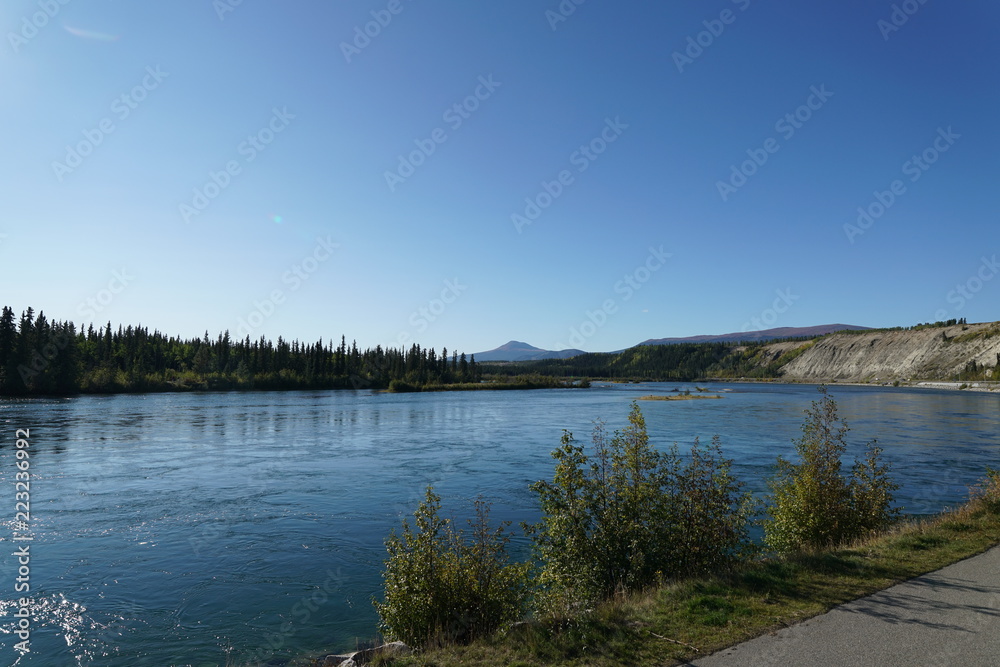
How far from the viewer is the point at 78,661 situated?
31.7ft

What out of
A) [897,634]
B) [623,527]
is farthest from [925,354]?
[897,634]

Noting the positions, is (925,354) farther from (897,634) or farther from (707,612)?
(707,612)

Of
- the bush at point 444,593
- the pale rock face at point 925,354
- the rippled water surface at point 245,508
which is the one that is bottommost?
the rippled water surface at point 245,508

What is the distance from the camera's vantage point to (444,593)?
838 centimetres

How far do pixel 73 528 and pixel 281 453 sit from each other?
1574cm

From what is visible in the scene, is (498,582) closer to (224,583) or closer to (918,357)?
(224,583)

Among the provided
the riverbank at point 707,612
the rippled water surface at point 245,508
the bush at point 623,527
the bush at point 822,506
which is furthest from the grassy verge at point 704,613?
the rippled water surface at point 245,508

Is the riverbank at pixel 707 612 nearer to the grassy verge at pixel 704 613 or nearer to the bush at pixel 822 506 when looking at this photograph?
the grassy verge at pixel 704 613

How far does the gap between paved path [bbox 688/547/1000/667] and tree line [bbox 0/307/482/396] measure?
91856 millimetres

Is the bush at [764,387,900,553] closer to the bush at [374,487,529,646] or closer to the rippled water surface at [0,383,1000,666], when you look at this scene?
the rippled water surface at [0,383,1000,666]

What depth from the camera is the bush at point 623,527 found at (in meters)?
9.25

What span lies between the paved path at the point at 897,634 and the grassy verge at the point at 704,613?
25cm

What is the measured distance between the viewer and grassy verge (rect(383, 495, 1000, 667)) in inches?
254

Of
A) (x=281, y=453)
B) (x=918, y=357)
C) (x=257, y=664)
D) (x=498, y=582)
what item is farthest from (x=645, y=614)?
(x=918, y=357)
